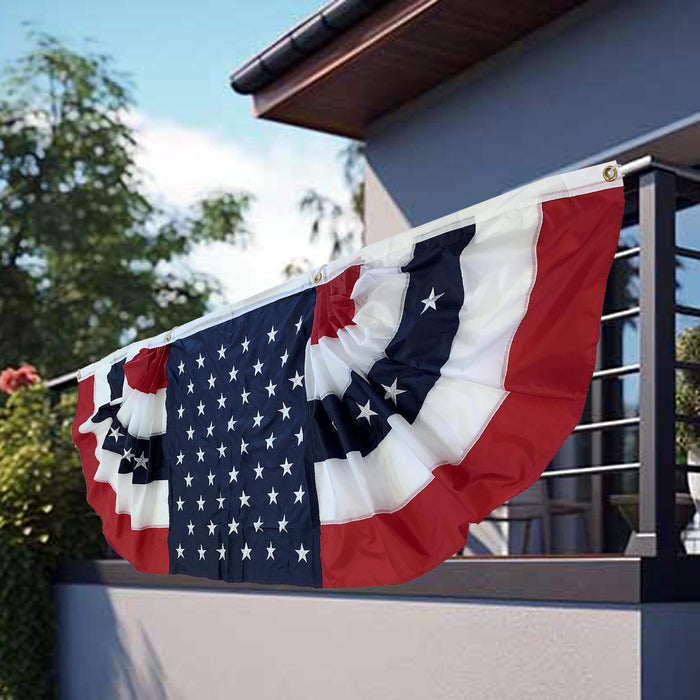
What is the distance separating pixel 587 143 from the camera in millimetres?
5648

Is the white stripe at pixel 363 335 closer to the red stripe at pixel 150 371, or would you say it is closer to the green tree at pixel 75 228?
the red stripe at pixel 150 371

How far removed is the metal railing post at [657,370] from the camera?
348 cm

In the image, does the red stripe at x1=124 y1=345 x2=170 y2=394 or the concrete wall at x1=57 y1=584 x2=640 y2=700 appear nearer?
the concrete wall at x1=57 y1=584 x2=640 y2=700

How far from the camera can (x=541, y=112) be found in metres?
5.93

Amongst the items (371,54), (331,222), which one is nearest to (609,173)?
(371,54)

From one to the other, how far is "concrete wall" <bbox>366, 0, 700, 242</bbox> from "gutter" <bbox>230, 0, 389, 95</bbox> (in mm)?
765

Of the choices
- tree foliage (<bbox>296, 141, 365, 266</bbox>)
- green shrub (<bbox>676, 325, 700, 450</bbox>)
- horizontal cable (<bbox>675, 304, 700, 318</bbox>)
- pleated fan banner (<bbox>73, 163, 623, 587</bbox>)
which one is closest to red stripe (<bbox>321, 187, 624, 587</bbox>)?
pleated fan banner (<bbox>73, 163, 623, 587</bbox>)

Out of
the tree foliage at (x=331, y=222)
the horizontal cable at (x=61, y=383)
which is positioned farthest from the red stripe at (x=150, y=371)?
the tree foliage at (x=331, y=222)

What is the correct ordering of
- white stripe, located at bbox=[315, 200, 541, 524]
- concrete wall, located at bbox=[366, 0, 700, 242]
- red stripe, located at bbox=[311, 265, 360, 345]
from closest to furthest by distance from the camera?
white stripe, located at bbox=[315, 200, 541, 524]
red stripe, located at bbox=[311, 265, 360, 345]
concrete wall, located at bbox=[366, 0, 700, 242]

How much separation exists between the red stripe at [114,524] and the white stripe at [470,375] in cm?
158

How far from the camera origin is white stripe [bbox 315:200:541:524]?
127 inches

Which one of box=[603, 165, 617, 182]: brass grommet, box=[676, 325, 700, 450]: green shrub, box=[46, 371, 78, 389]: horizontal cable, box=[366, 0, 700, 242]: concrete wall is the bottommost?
box=[676, 325, 700, 450]: green shrub

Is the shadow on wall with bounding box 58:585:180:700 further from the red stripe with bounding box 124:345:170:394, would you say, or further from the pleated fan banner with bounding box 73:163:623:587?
the red stripe with bounding box 124:345:170:394

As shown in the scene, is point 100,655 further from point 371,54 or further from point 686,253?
point 686,253
